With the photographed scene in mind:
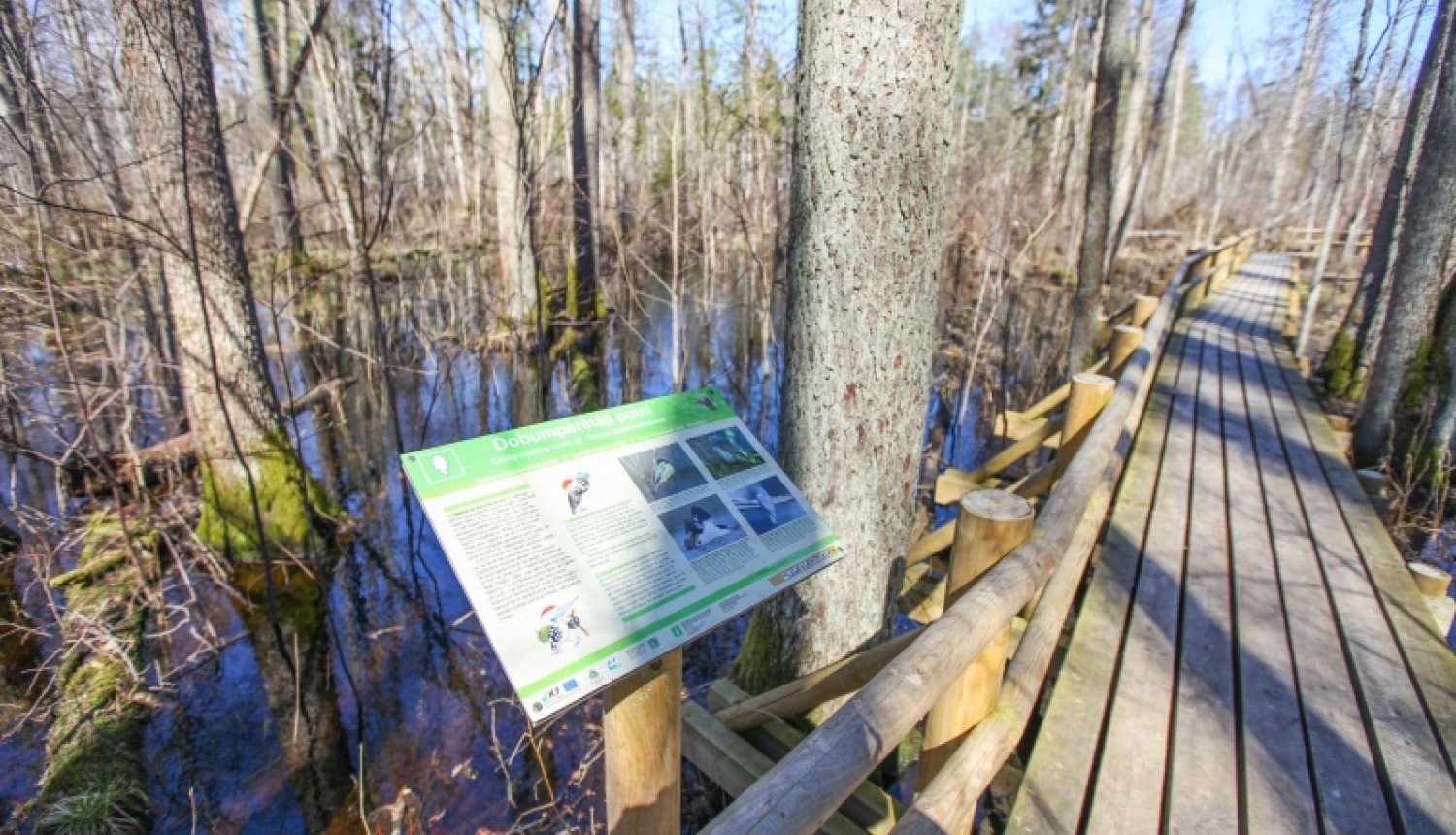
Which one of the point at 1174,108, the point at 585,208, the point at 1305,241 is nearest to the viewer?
the point at 585,208

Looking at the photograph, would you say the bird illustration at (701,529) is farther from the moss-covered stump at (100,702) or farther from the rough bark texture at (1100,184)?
the rough bark texture at (1100,184)

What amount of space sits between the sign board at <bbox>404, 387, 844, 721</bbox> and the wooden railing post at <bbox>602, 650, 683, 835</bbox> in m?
0.16

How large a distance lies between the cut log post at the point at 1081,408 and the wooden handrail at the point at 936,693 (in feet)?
4.04

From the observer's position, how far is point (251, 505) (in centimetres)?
525

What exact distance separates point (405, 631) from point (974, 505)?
4.33 metres

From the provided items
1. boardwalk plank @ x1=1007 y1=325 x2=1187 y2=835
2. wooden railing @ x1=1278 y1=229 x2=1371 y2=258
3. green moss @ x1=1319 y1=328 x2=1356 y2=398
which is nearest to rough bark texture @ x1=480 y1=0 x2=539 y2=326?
boardwalk plank @ x1=1007 y1=325 x2=1187 y2=835

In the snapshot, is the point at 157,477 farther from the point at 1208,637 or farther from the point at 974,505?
the point at 1208,637

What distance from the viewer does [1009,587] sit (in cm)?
193

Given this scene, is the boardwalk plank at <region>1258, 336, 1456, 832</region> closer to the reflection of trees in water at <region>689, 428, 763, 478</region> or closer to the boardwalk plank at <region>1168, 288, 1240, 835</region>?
the boardwalk plank at <region>1168, 288, 1240, 835</region>

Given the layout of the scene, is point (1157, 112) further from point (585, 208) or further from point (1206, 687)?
point (1206, 687)

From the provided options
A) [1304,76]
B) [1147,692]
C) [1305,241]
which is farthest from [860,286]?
[1305,241]

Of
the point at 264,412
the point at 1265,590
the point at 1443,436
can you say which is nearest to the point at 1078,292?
the point at 1443,436

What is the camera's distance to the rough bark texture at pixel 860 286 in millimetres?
2205

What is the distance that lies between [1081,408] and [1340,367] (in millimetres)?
6829
